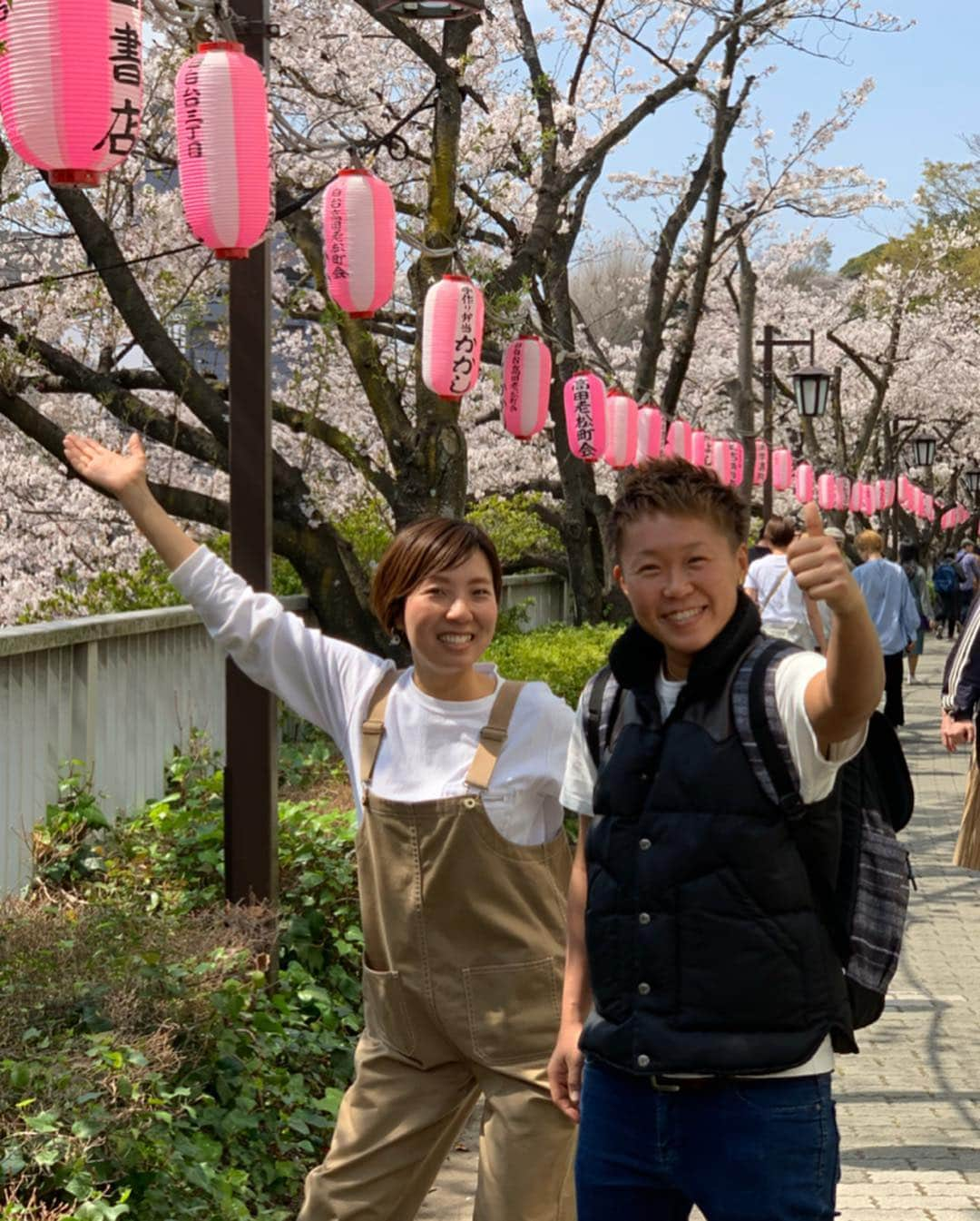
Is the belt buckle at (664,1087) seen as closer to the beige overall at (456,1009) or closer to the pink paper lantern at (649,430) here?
the beige overall at (456,1009)

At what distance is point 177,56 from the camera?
1266 cm

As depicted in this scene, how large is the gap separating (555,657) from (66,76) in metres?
7.83

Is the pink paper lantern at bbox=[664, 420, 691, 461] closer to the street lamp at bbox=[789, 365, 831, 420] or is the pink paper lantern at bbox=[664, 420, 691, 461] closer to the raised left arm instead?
the street lamp at bbox=[789, 365, 831, 420]

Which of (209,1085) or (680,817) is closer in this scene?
(680,817)

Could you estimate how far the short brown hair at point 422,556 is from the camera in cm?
373

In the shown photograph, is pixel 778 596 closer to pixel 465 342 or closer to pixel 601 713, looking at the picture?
pixel 465 342

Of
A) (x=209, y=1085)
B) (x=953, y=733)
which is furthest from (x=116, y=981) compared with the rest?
(x=953, y=733)

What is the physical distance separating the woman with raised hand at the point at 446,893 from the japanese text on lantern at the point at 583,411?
13.2 m

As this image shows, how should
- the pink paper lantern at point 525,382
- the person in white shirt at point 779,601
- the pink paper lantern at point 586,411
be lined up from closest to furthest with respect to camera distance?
1. the person in white shirt at point 779,601
2. the pink paper lantern at point 525,382
3. the pink paper lantern at point 586,411

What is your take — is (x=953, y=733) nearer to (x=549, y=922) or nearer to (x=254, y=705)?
(x=254, y=705)

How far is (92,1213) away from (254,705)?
9.29ft

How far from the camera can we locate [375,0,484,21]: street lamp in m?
9.50

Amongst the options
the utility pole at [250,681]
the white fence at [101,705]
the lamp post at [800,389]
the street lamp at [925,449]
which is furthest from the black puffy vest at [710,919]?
the street lamp at [925,449]

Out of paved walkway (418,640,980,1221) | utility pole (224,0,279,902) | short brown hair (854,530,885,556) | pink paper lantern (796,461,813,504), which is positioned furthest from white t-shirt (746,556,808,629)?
pink paper lantern (796,461,813,504)
